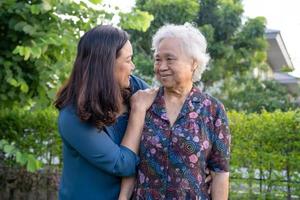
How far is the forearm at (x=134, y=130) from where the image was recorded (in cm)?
210

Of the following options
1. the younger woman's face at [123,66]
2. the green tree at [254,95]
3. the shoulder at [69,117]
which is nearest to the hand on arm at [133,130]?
the younger woman's face at [123,66]

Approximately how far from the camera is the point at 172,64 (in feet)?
6.86

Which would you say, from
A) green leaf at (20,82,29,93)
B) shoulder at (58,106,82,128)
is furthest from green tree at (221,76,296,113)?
shoulder at (58,106,82,128)

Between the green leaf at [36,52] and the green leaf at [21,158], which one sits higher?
the green leaf at [36,52]

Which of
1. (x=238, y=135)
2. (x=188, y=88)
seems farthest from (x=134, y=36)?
(x=188, y=88)

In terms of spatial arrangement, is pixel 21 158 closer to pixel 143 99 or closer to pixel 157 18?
pixel 143 99

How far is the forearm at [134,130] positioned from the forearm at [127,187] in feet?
0.43

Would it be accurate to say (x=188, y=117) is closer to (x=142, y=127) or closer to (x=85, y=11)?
(x=142, y=127)

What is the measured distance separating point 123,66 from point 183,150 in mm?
435

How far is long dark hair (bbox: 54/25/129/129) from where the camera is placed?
1.99m

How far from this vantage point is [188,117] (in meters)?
2.09

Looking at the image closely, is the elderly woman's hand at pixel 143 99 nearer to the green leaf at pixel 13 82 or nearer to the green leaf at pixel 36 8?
the green leaf at pixel 36 8

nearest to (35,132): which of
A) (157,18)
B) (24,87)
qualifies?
(24,87)

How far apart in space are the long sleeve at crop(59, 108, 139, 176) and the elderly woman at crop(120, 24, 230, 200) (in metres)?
0.09
